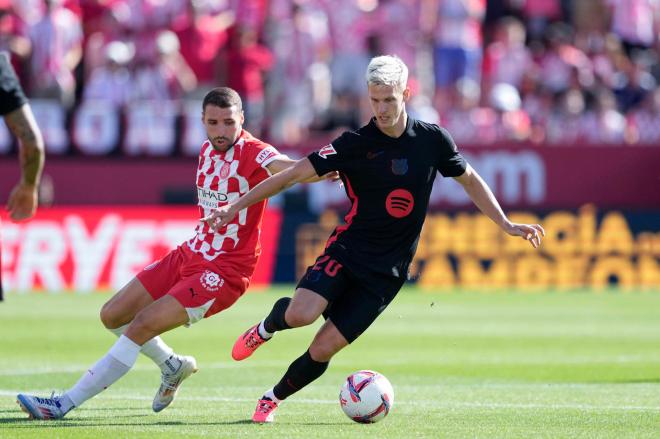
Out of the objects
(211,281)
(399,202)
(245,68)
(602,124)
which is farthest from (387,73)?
(602,124)

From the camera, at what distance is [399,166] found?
28.8 feet

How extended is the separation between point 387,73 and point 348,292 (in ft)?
5.03

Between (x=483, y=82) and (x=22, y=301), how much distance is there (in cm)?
993

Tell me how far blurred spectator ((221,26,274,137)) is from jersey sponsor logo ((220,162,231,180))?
13.5m

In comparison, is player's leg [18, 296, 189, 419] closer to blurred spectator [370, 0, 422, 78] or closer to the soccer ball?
the soccer ball

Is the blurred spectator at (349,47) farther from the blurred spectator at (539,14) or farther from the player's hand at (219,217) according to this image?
the player's hand at (219,217)

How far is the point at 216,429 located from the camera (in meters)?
8.30

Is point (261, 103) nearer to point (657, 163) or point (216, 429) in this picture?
point (657, 163)

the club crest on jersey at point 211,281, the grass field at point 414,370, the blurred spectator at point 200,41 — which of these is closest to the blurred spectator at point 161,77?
the blurred spectator at point 200,41

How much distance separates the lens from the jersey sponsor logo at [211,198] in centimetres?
938

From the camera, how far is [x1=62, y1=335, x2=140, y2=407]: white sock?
8.67 meters

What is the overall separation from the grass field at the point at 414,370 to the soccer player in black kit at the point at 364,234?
0.62 meters

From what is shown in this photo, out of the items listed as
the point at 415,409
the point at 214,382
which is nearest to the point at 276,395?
the point at 415,409

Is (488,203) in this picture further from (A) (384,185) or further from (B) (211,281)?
(B) (211,281)
